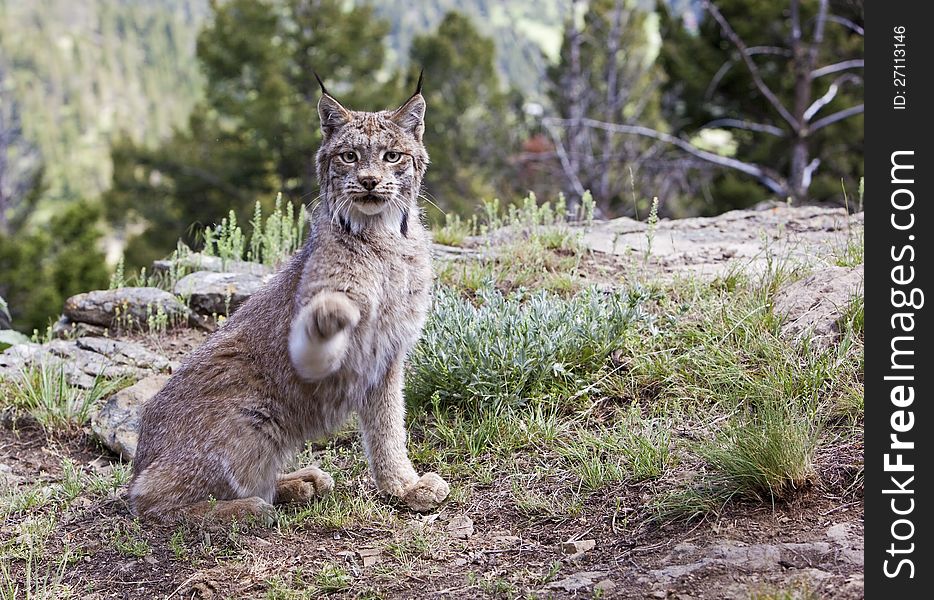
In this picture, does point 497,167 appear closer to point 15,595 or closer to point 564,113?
point 564,113

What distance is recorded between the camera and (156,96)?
4572 inches

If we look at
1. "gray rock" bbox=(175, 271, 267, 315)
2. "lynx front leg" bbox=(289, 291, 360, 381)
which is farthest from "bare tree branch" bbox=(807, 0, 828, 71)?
"lynx front leg" bbox=(289, 291, 360, 381)

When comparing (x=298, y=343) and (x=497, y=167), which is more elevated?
(x=497, y=167)

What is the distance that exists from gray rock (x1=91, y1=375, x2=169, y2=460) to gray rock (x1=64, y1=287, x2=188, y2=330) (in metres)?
1.09

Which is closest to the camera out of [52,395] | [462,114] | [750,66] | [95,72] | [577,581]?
[577,581]

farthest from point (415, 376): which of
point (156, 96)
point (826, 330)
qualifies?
point (156, 96)

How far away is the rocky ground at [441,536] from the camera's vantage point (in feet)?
10.6

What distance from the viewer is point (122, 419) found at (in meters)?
5.44

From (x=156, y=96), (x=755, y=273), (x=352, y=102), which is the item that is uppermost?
(x=156, y=96)

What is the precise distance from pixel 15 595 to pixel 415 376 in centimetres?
233

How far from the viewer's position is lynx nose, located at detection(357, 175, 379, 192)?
13.0 feet

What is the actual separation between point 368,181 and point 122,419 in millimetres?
2582

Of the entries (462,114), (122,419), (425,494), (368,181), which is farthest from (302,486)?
(462,114)

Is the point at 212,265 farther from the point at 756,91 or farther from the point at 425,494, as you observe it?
the point at 756,91
